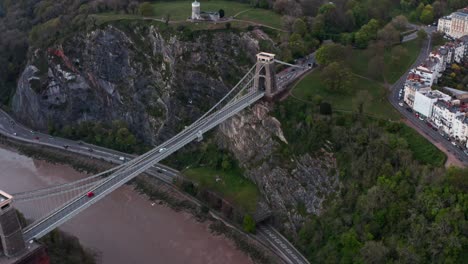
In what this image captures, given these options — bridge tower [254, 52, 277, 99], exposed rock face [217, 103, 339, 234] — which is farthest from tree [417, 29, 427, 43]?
exposed rock face [217, 103, 339, 234]

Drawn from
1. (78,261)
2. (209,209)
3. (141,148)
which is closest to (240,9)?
(141,148)

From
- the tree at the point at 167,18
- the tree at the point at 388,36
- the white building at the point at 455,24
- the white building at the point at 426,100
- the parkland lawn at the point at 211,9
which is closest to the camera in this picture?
the white building at the point at 426,100

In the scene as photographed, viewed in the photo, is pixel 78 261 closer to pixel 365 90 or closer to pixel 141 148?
Result: pixel 141 148

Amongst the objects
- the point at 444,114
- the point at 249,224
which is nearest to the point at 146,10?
the point at 249,224

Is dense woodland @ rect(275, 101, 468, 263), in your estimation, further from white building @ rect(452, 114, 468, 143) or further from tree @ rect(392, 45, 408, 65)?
tree @ rect(392, 45, 408, 65)

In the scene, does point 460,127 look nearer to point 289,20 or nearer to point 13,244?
point 289,20

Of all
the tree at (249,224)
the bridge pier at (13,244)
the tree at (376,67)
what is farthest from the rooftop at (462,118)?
the bridge pier at (13,244)

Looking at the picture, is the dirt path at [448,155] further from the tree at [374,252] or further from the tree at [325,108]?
the tree at [374,252]
